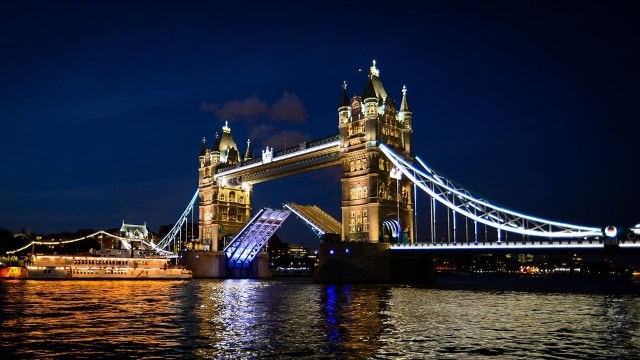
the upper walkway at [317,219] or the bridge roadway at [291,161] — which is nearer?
the upper walkway at [317,219]

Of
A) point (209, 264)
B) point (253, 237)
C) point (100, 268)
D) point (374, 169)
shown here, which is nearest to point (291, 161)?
point (253, 237)

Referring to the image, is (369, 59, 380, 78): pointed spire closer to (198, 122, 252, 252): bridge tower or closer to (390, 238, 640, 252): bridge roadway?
(390, 238, 640, 252): bridge roadway

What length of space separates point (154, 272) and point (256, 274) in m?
15.1

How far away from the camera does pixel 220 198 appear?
92.6m

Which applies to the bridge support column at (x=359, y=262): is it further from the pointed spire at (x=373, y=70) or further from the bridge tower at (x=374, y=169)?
the pointed spire at (x=373, y=70)

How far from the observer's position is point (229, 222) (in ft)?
305

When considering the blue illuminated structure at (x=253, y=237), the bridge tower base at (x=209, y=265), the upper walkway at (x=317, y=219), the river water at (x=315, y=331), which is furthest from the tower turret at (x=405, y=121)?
the river water at (x=315, y=331)

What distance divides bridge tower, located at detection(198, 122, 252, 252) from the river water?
59698mm

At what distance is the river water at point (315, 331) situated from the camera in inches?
658

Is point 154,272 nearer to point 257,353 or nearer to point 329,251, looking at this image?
point 329,251

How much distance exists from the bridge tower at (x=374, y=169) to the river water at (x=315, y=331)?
31.7 m

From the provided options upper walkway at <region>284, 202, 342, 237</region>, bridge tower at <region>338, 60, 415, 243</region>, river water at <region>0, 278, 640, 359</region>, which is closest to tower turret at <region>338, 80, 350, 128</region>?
bridge tower at <region>338, 60, 415, 243</region>

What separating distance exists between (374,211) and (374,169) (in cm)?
409

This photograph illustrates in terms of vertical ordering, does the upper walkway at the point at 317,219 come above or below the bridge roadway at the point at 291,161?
below
